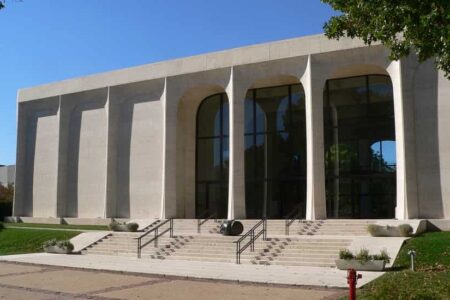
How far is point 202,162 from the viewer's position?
121 feet

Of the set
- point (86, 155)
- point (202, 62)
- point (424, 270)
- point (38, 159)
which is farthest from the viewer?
point (38, 159)

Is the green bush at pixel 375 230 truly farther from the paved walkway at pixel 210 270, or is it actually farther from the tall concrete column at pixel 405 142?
the paved walkway at pixel 210 270

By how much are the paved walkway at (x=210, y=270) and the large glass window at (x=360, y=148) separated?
13.1 m

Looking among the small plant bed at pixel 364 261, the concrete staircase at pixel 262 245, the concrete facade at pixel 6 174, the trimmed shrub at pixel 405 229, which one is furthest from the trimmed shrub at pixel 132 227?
the concrete facade at pixel 6 174

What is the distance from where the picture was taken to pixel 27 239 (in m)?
29.8

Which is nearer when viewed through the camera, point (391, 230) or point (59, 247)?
point (391, 230)

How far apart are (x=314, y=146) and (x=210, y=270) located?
1273 centimetres

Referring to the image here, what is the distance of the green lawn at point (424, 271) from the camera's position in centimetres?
930

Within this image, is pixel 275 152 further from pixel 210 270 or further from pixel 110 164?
pixel 210 270

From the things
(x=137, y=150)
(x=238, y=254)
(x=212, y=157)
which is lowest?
(x=238, y=254)

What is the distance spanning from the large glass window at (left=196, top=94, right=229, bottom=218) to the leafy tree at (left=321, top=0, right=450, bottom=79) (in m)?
24.0

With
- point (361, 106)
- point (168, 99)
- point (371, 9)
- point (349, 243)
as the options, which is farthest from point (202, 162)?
point (371, 9)

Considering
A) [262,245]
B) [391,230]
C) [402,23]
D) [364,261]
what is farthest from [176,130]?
[402,23]

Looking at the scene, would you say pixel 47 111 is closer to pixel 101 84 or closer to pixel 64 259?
pixel 101 84
